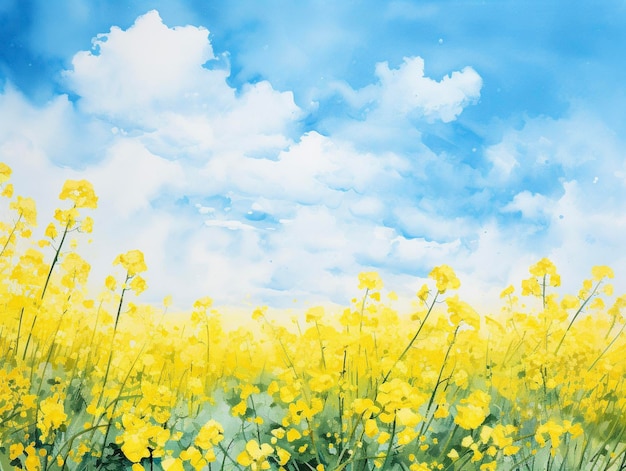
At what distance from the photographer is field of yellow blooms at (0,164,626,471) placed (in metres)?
2.34

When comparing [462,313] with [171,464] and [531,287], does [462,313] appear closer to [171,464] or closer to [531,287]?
[171,464]

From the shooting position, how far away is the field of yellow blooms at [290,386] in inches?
92.0

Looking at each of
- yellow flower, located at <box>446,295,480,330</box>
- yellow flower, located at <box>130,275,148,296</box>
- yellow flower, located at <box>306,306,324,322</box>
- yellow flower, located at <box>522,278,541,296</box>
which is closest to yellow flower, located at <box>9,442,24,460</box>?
yellow flower, located at <box>130,275,148,296</box>

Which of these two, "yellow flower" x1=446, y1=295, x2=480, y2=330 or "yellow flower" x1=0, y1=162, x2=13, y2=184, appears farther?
"yellow flower" x1=0, y1=162, x2=13, y2=184

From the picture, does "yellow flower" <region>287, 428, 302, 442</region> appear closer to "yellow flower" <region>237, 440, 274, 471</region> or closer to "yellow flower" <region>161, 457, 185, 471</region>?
"yellow flower" <region>237, 440, 274, 471</region>

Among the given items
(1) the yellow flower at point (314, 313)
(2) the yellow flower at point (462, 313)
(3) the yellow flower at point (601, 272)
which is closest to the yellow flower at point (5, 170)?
(1) the yellow flower at point (314, 313)

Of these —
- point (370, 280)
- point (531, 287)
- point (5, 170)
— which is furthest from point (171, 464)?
point (531, 287)

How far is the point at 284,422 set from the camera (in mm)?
2588

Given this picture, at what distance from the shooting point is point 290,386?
106 inches

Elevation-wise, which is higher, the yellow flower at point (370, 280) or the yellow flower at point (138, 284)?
the yellow flower at point (370, 280)

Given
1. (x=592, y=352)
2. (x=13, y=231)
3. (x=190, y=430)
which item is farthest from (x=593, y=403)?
(x=13, y=231)

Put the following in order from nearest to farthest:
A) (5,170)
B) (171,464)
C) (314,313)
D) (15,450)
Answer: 1. (171,464)
2. (15,450)
3. (314,313)
4. (5,170)

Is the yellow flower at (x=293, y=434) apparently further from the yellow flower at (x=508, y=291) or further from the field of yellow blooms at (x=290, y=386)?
the yellow flower at (x=508, y=291)

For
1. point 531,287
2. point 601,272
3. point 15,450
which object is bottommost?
point 15,450
